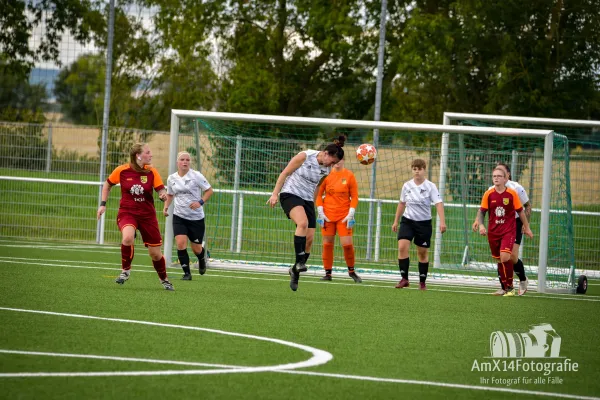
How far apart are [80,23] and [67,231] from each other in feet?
19.7

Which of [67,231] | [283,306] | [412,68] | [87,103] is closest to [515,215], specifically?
[283,306]

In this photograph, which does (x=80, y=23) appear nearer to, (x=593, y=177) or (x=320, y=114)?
(x=320, y=114)

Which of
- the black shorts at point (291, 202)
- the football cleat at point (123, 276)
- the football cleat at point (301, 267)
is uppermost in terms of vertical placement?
the black shorts at point (291, 202)

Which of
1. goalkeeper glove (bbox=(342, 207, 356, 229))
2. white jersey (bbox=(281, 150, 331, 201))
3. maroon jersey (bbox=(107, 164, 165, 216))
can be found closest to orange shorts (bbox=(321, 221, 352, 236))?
goalkeeper glove (bbox=(342, 207, 356, 229))

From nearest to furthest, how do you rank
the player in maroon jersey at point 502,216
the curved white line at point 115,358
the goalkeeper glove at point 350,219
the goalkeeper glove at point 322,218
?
the curved white line at point 115,358
the player in maroon jersey at point 502,216
the goalkeeper glove at point 350,219
the goalkeeper glove at point 322,218

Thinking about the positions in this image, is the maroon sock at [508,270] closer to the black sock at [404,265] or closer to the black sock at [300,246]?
the black sock at [404,265]

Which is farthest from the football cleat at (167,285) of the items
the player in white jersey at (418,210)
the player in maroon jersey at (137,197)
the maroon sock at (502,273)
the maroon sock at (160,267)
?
the maroon sock at (502,273)

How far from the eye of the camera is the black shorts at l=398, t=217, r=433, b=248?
13602 mm

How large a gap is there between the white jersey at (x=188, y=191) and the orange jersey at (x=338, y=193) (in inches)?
71.7

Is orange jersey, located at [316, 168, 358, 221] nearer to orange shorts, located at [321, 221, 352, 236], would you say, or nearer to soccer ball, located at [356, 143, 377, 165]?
orange shorts, located at [321, 221, 352, 236]

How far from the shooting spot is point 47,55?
2266cm

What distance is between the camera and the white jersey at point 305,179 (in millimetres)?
11750

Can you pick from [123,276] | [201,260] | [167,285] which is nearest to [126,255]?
[123,276]

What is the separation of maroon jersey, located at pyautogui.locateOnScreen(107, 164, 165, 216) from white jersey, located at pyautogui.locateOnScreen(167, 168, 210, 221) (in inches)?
87.3
